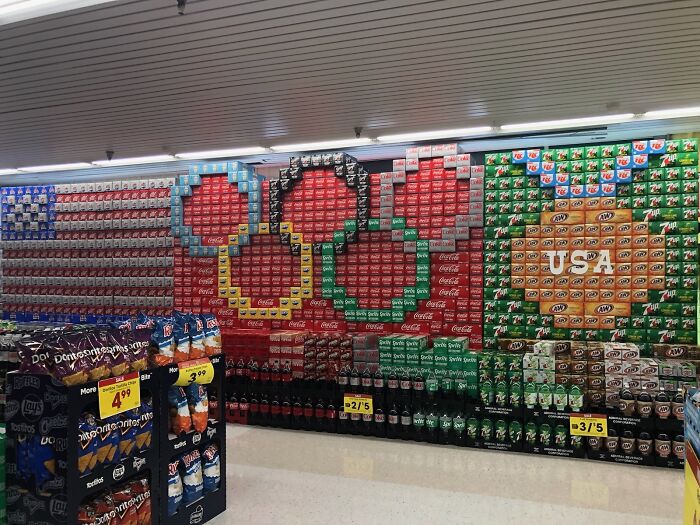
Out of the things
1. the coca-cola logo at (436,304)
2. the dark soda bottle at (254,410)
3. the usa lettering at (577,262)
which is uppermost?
the usa lettering at (577,262)

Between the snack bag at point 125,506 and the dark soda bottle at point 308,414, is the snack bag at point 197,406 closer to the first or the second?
the snack bag at point 125,506

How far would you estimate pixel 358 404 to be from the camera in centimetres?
608

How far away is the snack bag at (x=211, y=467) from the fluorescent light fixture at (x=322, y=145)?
5184 mm

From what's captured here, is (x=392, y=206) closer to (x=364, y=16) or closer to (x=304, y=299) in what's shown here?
(x=304, y=299)

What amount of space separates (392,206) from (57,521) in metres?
5.57

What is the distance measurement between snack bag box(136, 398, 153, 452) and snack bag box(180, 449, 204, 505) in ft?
1.39

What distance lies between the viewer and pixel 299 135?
7.58 m

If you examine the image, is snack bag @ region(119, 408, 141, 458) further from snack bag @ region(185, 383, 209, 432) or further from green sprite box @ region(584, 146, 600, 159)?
green sprite box @ region(584, 146, 600, 159)

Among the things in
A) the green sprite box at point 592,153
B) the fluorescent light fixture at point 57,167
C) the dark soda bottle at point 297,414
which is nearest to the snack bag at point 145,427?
the dark soda bottle at point 297,414

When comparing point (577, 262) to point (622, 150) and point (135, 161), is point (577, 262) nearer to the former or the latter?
point (622, 150)

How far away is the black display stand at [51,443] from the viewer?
2889mm

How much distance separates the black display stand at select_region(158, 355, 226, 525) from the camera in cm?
353

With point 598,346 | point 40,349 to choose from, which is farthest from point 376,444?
point 40,349

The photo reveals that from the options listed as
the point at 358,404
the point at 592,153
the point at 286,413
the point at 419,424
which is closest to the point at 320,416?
the point at 286,413
